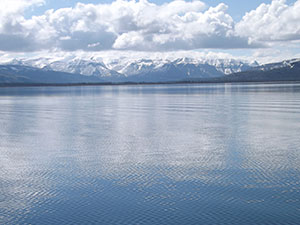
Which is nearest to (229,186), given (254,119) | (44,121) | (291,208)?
(291,208)

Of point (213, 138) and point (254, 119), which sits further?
point (254, 119)

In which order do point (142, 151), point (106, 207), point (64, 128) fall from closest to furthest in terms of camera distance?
point (106, 207), point (142, 151), point (64, 128)

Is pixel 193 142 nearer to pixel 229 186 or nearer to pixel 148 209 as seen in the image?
pixel 229 186

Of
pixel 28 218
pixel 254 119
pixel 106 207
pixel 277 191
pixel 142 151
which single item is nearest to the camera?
pixel 28 218

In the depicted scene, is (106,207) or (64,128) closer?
(106,207)

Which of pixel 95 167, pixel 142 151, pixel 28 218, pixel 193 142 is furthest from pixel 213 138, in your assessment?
pixel 28 218

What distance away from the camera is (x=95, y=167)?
68.0 ft

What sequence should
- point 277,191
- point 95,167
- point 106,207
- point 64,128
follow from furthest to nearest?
point 64,128
point 95,167
point 277,191
point 106,207

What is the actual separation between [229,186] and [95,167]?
7366 mm

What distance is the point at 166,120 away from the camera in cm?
4159

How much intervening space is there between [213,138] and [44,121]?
21027 millimetres

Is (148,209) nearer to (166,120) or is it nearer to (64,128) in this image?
(64,128)

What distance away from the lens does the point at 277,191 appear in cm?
1627

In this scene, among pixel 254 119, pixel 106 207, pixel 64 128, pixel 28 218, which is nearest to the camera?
pixel 28 218
